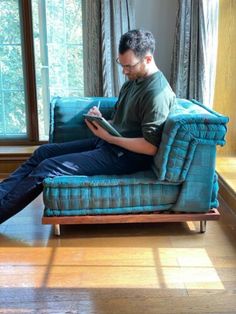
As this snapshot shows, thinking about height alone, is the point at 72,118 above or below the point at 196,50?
below

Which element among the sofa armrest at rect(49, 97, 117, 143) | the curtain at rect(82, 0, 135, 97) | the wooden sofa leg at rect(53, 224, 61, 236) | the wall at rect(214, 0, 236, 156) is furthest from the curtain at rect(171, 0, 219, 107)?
the wooden sofa leg at rect(53, 224, 61, 236)

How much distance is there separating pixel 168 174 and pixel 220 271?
57cm

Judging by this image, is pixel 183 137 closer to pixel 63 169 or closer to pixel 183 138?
pixel 183 138

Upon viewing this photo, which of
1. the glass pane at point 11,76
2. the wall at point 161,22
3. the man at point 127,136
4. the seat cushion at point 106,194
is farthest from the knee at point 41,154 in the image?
the wall at point 161,22

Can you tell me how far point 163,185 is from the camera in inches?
85.4

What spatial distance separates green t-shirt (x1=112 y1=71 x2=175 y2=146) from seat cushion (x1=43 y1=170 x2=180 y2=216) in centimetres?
26

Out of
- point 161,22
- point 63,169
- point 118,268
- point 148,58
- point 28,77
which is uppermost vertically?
point 161,22

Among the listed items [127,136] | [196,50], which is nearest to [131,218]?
[127,136]

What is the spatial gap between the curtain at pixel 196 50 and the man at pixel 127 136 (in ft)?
2.61

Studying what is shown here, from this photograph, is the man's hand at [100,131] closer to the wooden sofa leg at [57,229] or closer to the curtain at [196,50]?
the wooden sofa leg at [57,229]

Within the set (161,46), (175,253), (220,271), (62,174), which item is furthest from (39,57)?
(220,271)

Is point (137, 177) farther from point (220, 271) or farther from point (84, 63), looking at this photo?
point (84, 63)

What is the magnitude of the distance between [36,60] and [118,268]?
214cm

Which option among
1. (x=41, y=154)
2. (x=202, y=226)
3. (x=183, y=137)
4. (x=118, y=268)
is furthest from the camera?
(x=41, y=154)
